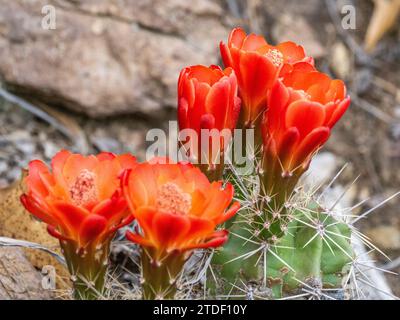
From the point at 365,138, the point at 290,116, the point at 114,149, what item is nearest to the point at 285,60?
the point at 290,116

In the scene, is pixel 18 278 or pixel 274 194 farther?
pixel 18 278

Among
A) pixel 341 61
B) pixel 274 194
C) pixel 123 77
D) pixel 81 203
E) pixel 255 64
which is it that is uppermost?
pixel 341 61

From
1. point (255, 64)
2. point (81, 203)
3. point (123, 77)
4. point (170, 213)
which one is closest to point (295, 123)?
point (255, 64)

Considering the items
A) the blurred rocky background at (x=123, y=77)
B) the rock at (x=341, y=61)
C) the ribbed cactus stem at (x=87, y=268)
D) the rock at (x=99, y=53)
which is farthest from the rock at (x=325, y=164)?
the ribbed cactus stem at (x=87, y=268)

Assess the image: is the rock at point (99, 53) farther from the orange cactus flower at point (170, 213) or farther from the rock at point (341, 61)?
the orange cactus flower at point (170, 213)

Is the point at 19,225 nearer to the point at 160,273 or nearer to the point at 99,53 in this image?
the point at 160,273

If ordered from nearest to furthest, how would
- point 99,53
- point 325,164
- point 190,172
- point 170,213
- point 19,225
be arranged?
point 170,213, point 190,172, point 19,225, point 99,53, point 325,164
